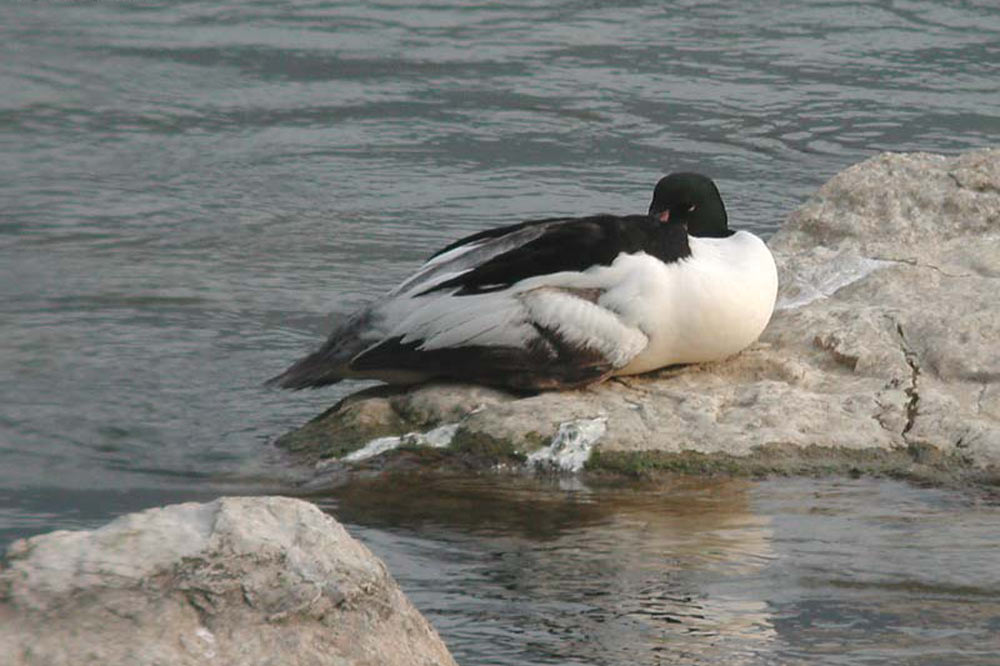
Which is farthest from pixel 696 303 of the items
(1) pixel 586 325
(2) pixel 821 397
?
(2) pixel 821 397

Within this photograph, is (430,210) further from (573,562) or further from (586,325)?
(573,562)

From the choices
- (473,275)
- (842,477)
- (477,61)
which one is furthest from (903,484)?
(477,61)

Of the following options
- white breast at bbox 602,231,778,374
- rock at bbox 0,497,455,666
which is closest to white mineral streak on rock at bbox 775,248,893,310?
white breast at bbox 602,231,778,374

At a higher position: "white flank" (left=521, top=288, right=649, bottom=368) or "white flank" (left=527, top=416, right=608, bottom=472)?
"white flank" (left=521, top=288, right=649, bottom=368)

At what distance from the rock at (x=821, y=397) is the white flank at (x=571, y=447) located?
0.05 feet

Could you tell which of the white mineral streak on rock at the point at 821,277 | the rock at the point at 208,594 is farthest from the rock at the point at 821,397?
the rock at the point at 208,594

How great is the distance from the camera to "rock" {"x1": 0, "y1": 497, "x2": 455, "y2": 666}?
3.94 meters

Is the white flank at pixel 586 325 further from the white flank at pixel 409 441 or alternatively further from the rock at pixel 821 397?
the white flank at pixel 409 441

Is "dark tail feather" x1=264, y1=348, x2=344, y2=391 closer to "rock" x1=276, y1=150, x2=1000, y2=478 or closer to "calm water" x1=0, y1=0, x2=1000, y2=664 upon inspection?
"rock" x1=276, y1=150, x2=1000, y2=478

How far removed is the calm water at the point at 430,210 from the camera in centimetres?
559

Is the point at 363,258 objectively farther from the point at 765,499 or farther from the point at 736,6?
the point at 736,6

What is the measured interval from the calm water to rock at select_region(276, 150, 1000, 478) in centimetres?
22

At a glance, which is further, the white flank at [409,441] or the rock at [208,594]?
the white flank at [409,441]

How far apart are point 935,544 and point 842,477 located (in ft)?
2.11
